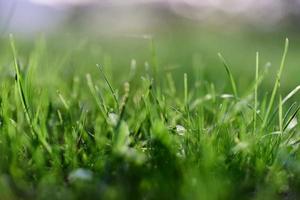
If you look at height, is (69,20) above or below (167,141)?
below

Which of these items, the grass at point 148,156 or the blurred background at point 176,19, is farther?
the blurred background at point 176,19

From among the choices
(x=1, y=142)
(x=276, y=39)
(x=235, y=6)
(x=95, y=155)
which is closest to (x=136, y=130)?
(x=95, y=155)

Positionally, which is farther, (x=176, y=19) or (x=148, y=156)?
(x=176, y=19)

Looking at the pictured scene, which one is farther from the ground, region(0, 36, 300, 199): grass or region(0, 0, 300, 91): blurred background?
region(0, 36, 300, 199): grass

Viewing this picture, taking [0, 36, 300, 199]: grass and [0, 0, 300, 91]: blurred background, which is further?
[0, 0, 300, 91]: blurred background

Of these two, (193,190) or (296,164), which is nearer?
(193,190)

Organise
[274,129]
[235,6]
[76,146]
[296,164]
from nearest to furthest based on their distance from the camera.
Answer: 1. [296,164]
2. [76,146]
3. [274,129]
4. [235,6]

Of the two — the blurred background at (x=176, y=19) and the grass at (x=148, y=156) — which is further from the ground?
the grass at (x=148, y=156)

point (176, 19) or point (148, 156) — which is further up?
point (148, 156)

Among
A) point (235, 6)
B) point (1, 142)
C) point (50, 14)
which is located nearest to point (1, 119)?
point (1, 142)

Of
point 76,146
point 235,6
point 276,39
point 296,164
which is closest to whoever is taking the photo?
point 296,164

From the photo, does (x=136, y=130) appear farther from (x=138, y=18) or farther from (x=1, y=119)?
(x=138, y=18)
